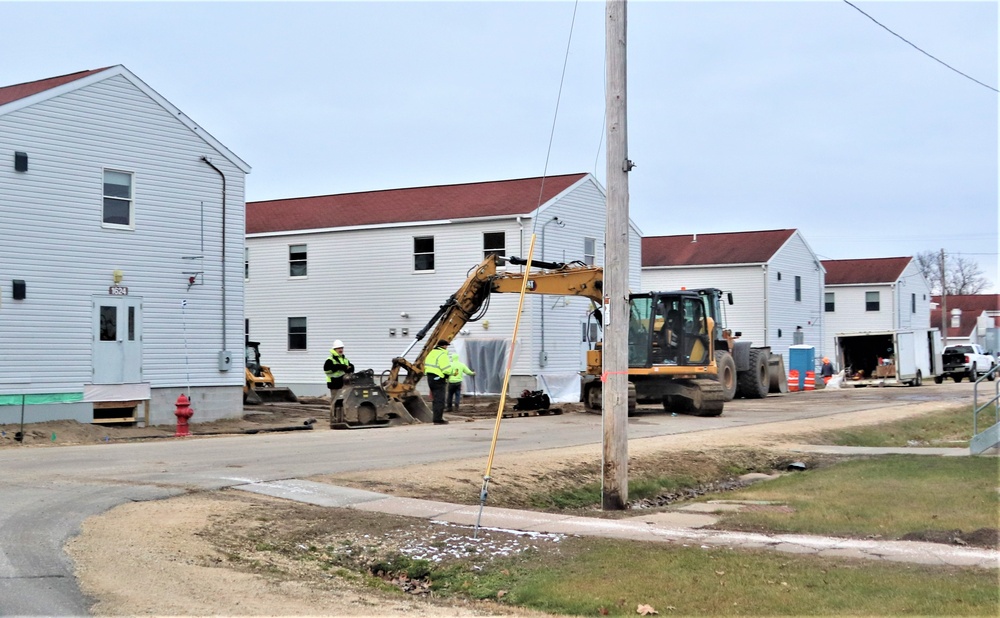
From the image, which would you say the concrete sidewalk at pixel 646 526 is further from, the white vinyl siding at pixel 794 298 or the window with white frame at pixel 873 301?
the window with white frame at pixel 873 301

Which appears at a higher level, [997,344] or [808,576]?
[997,344]

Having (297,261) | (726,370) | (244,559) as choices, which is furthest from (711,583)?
(297,261)

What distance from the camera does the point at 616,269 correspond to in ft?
42.2

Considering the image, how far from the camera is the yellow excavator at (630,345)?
25.5 meters

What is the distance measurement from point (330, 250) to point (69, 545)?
3185 cm

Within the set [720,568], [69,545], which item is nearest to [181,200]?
[69,545]

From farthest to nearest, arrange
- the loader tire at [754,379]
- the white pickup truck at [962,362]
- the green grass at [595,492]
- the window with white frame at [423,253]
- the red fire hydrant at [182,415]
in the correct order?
the white pickup truck at [962,362]
the window with white frame at [423,253]
the loader tire at [754,379]
the red fire hydrant at [182,415]
the green grass at [595,492]

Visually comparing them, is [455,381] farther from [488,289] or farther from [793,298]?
[793,298]

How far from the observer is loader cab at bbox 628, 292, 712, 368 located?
1103 inches

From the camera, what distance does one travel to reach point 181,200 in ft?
92.6

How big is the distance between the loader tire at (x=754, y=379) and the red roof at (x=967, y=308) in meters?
55.8

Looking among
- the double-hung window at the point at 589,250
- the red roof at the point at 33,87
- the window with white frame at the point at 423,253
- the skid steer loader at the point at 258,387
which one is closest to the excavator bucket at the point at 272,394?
the skid steer loader at the point at 258,387

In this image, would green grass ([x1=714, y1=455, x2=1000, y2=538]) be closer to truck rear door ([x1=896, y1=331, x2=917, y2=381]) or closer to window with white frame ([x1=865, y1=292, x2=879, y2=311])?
truck rear door ([x1=896, y1=331, x2=917, y2=381])

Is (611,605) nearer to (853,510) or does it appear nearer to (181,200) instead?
(853,510)
